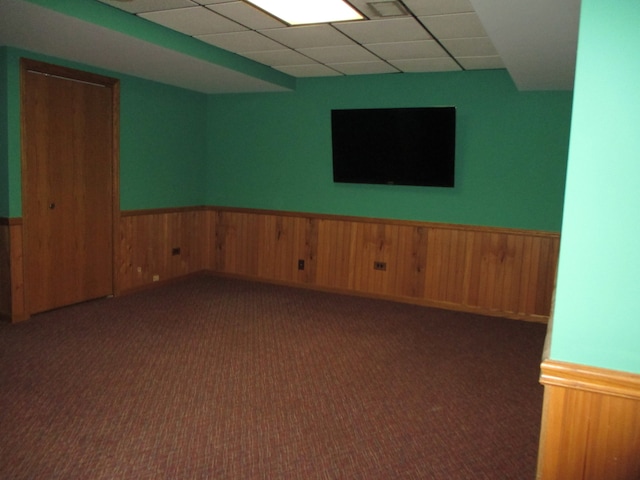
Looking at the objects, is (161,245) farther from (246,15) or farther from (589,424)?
(589,424)

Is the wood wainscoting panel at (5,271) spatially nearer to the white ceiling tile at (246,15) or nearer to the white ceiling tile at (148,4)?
the white ceiling tile at (148,4)

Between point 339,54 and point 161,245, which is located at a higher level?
point 339,54

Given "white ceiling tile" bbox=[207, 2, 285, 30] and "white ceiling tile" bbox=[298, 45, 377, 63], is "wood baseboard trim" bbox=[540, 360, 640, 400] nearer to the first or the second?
"white ceiling tile" bbox=[207, 2, 285, 30]

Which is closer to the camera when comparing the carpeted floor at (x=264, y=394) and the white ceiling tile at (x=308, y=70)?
the carpeted floor at (x=264, y=394)

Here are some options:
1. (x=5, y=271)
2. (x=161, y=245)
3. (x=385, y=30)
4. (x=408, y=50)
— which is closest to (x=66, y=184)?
(x=5, y=271)

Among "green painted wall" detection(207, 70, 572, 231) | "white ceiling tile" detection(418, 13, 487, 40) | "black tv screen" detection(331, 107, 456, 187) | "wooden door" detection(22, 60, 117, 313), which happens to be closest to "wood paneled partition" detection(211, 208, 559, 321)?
"green painted wall" detection(207, 70, 572, 231)

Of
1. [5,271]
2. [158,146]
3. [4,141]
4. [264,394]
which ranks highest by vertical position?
[158,146]

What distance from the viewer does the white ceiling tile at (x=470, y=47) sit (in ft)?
13.5

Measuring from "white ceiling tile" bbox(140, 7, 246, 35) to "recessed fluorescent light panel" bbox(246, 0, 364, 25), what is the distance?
16.5 inches

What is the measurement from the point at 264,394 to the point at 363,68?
3.52 m

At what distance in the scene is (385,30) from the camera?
391cm

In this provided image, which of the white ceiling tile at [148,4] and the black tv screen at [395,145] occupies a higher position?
the white ceiling tile at [148,4]

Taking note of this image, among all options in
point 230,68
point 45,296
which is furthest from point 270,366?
point 230,68

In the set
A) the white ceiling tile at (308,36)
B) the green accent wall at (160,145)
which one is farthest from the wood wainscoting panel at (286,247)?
the white ceiling tile at (308,36)
